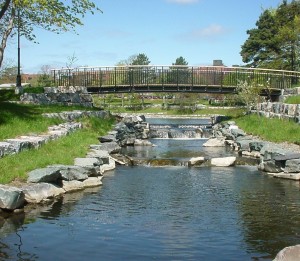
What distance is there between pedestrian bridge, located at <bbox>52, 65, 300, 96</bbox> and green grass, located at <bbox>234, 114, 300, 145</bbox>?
9.16 meters

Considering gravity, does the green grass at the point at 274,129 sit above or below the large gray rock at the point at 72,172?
above

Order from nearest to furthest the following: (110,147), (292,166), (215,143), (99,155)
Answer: (292,166) → (99,155) → (110,147) → (215,143)

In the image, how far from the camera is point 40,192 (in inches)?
544

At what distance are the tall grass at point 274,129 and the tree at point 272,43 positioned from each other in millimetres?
29271

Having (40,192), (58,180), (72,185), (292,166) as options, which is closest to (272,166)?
(292,166)

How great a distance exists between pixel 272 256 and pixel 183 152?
1812 cm

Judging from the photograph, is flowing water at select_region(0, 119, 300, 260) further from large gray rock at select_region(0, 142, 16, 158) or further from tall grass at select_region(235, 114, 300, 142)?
tall grass at select_region(235, 114, 300, 142)

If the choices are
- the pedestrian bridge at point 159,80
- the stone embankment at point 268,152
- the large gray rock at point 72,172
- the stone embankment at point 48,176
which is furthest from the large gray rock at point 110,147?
the pedestrian bridge at point 159,80

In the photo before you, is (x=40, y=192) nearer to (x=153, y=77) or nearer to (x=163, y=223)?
(x=163, y=223)

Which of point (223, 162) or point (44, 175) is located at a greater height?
point (44, 175)

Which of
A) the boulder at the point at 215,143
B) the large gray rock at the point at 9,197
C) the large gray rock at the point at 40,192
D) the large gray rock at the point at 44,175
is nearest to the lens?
the large gray rock at the point at 9,197

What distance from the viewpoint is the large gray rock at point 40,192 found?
1351 centimetres

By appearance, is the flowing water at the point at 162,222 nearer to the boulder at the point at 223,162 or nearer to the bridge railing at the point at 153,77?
the boulder at the point at 223,162

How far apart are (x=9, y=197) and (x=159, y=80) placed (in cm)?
3166
